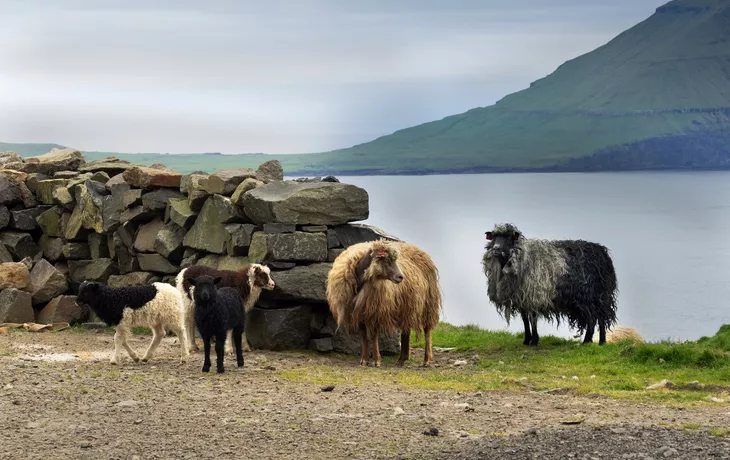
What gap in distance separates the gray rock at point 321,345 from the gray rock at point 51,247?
7543 mm

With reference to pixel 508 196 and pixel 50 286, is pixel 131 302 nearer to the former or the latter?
pixel 50 286

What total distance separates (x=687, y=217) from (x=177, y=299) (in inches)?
3468

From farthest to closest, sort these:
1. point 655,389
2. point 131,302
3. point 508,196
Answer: point 508,196, point 131,302, point 655,389

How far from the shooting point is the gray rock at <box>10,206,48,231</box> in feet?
72.5

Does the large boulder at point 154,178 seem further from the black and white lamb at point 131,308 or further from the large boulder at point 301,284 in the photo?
the black and white lamb at point 131,308

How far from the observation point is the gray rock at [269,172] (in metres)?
19.0

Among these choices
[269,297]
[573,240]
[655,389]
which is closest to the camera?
[655,389]

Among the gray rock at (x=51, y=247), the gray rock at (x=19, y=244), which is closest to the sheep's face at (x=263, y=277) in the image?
A: the gray rock at (x=51, y=247)

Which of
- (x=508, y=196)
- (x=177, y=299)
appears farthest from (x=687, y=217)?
(x=177, y=299)

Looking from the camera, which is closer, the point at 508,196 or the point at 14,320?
the point at 14,320

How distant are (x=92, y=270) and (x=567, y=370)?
1105cm

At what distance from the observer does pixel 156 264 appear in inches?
773

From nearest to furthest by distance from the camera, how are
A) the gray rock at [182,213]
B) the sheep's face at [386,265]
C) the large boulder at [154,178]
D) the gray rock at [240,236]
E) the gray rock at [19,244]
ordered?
the sheep's face at [386,265], the gray rock at [240,236], the gray rock at [182,213], the large boulder at [154,178], the gray rock at [19,244]

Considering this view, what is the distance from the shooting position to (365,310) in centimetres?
1586
